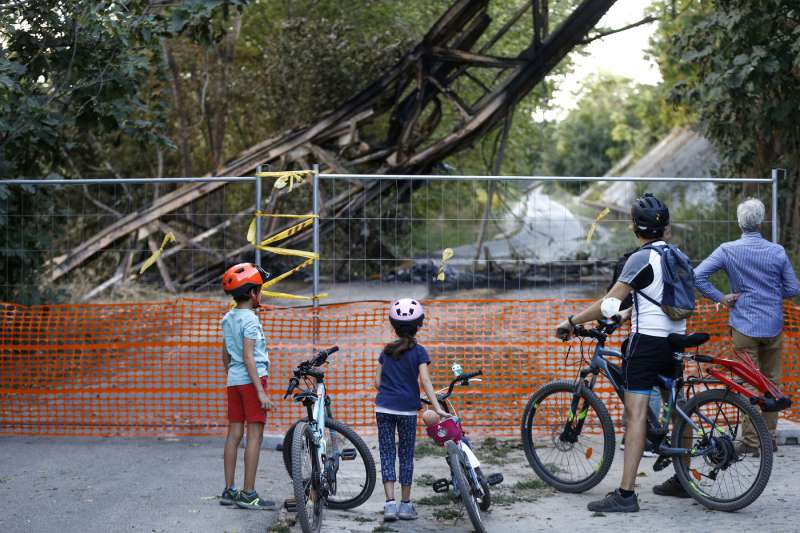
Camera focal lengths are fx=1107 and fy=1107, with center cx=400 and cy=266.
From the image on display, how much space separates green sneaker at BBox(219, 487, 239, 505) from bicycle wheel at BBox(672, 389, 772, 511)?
2669 mm

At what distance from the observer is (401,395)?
21.1 feet

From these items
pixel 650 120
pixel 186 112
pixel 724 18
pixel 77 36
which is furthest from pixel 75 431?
pixel 650 120

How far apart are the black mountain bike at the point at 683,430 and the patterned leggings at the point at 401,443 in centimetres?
110

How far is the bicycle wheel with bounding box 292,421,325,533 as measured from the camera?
19.4ft

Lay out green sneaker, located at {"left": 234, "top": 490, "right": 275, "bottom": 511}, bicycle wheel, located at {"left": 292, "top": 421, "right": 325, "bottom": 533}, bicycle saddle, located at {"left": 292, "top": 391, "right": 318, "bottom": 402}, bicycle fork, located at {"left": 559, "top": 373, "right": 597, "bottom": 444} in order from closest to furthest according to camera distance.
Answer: bicycle wheel, located at {"left": 292, "top": 421, "right": 325, "bottom": 533}, bicycle saddle, located at {"left": 292, "top": 391, "right": 318, "bottom": 402}, green sneaker, located at {"left": 234, "top": 490, "right": 275, "bottom": 511}, bicycle fork, located at {"left": 559, "top": 373, "right": 597, "bottom": 444}

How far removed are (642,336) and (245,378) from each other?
2.39m

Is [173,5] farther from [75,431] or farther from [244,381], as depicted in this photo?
[244,381]

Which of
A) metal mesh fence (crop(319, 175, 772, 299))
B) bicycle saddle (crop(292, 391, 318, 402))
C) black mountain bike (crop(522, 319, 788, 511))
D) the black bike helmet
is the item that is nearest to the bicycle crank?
bicycle saddle (crop(292, 391, 318, 402))

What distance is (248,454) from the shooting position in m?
6.68

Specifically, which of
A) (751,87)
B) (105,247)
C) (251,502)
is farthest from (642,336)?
(105,247)

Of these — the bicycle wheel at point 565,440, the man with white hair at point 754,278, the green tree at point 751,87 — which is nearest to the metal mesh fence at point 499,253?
the green tree at point 751,87

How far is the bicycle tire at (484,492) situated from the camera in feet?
20.7

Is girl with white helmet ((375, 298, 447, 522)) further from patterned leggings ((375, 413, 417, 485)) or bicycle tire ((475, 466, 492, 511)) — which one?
bicycle tire ((475, 466, 492, 511))

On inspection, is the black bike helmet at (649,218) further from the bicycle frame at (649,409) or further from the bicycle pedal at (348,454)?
the bicycle pedal at (348,454)
